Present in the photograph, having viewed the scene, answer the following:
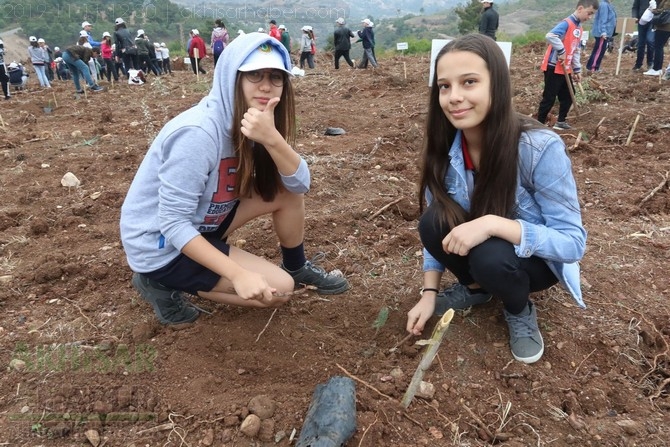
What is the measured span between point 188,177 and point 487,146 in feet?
3.37

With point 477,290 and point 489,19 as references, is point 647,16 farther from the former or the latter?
point 477,290

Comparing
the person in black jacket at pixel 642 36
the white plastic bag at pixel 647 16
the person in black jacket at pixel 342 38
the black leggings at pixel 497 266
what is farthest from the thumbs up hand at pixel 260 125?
the person in black jacket at pixel 342 38

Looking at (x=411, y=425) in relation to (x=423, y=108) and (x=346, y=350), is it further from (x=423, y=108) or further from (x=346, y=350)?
(x=423, y=108)

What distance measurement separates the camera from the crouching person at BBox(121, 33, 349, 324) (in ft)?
5.21

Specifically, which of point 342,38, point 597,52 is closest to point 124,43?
point 342,38

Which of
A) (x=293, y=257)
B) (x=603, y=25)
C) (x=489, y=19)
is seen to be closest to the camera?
(x=293, y=257)

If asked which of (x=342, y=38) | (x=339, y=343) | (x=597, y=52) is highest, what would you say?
(x=342, y=38)

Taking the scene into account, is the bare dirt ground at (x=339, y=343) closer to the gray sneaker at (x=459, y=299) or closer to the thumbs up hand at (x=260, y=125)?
the gray sneaker at (x=459, y=299)

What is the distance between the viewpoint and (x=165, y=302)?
2.04 m

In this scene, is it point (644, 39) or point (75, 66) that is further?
point (75, 66)

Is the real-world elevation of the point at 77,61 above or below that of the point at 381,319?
above

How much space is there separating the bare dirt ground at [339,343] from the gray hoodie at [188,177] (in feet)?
1.52

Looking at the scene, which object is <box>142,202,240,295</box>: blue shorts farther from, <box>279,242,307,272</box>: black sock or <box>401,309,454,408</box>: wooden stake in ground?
<box>401,309,454,408</box>: wooden stake in ground

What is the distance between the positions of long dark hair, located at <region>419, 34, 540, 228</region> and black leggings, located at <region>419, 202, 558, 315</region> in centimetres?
9
